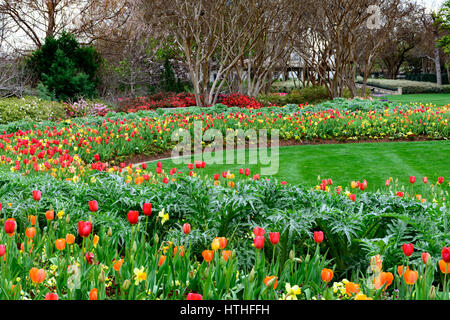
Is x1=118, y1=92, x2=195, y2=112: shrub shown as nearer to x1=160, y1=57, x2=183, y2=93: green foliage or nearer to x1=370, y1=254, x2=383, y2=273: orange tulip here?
x1=160, y1=57, x2=183, y2=93: green foliage

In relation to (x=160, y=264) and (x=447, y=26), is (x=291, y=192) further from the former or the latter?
(x=447, y=26)

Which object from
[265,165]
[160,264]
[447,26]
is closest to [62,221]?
[160,264]

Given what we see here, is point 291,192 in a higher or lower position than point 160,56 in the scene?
lower

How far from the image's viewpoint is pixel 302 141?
10.5m

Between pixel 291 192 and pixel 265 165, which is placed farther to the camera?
pixel 265 165

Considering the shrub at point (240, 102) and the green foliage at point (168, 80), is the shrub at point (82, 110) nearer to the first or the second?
the shrub at point (240, 102)

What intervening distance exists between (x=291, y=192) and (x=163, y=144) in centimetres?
621

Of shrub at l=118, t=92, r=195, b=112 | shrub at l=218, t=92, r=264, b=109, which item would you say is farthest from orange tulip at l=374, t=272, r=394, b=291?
shrub at l=118, t=92, r=195, b=112

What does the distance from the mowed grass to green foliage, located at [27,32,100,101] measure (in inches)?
526

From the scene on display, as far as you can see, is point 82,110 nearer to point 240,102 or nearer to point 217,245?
point 240,102

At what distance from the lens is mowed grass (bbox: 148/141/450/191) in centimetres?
674

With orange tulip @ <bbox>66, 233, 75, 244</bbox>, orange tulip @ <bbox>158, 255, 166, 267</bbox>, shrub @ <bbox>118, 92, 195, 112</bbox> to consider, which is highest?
shrub @ <bbox>118, 92, 195, 112</bbox>

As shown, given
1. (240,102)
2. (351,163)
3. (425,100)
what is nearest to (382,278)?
(351,163)

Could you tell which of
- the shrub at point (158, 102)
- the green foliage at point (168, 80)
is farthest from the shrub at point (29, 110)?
the green foliage at point (168, 80)
